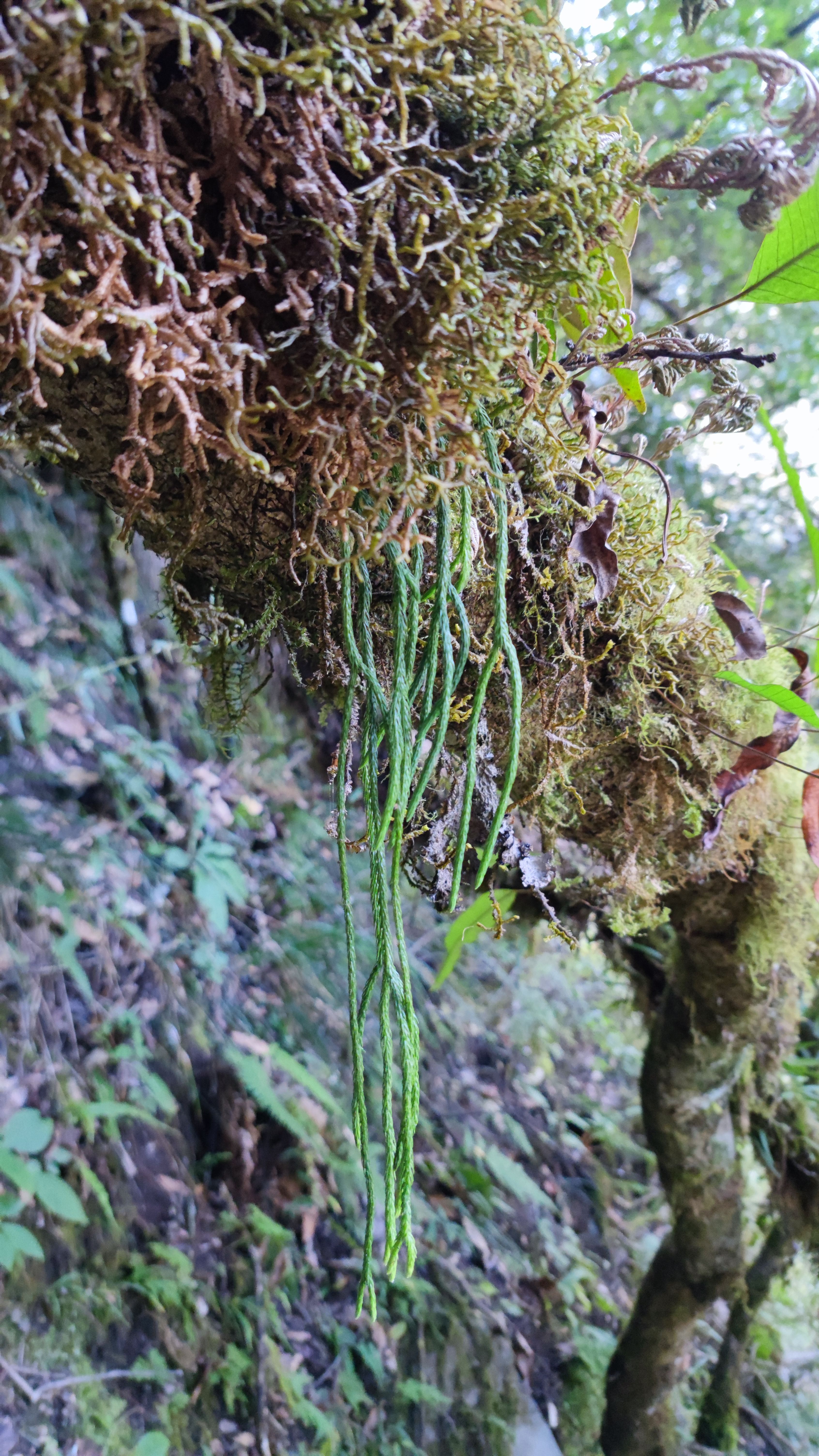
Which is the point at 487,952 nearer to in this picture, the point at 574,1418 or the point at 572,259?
the point at 574,1418

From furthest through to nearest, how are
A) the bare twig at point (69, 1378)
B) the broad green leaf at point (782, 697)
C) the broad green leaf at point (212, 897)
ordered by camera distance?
the broad green leaf at point (212, 897)
the bare twig at point (69, 1378)
the broad green leaf at point (782, 697)

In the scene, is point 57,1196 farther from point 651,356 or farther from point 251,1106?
point 651,356

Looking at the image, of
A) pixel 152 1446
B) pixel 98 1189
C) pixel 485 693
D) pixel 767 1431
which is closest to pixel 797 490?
pixel 485 693

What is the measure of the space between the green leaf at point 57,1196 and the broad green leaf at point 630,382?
1.60 meters

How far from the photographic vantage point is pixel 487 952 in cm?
334

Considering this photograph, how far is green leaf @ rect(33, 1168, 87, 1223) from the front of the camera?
1.42m

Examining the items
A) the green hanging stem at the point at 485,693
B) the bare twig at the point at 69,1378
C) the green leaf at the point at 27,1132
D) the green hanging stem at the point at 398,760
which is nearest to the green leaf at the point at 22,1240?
the green leaf at the point at 27,1132

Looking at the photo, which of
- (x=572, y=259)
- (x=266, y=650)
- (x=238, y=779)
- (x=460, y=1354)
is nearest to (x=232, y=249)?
(x=572, y=259)

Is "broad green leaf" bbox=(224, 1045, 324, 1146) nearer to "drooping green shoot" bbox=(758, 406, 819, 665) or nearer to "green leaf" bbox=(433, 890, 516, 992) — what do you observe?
"green leaf" bbox=(433, 890, 516, 992)

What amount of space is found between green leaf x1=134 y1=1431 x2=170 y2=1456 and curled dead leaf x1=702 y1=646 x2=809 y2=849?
1.57m

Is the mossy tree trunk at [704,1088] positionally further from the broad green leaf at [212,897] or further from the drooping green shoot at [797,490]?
the broad green leaf at [212,897]

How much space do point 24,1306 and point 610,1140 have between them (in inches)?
90.4

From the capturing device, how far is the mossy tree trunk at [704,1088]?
1220 mm

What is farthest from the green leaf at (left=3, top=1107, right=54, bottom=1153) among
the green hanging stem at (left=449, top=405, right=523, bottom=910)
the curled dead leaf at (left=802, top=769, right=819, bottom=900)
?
the curled dead leaf at (left=802, top=769, right=819, bottom=900)
